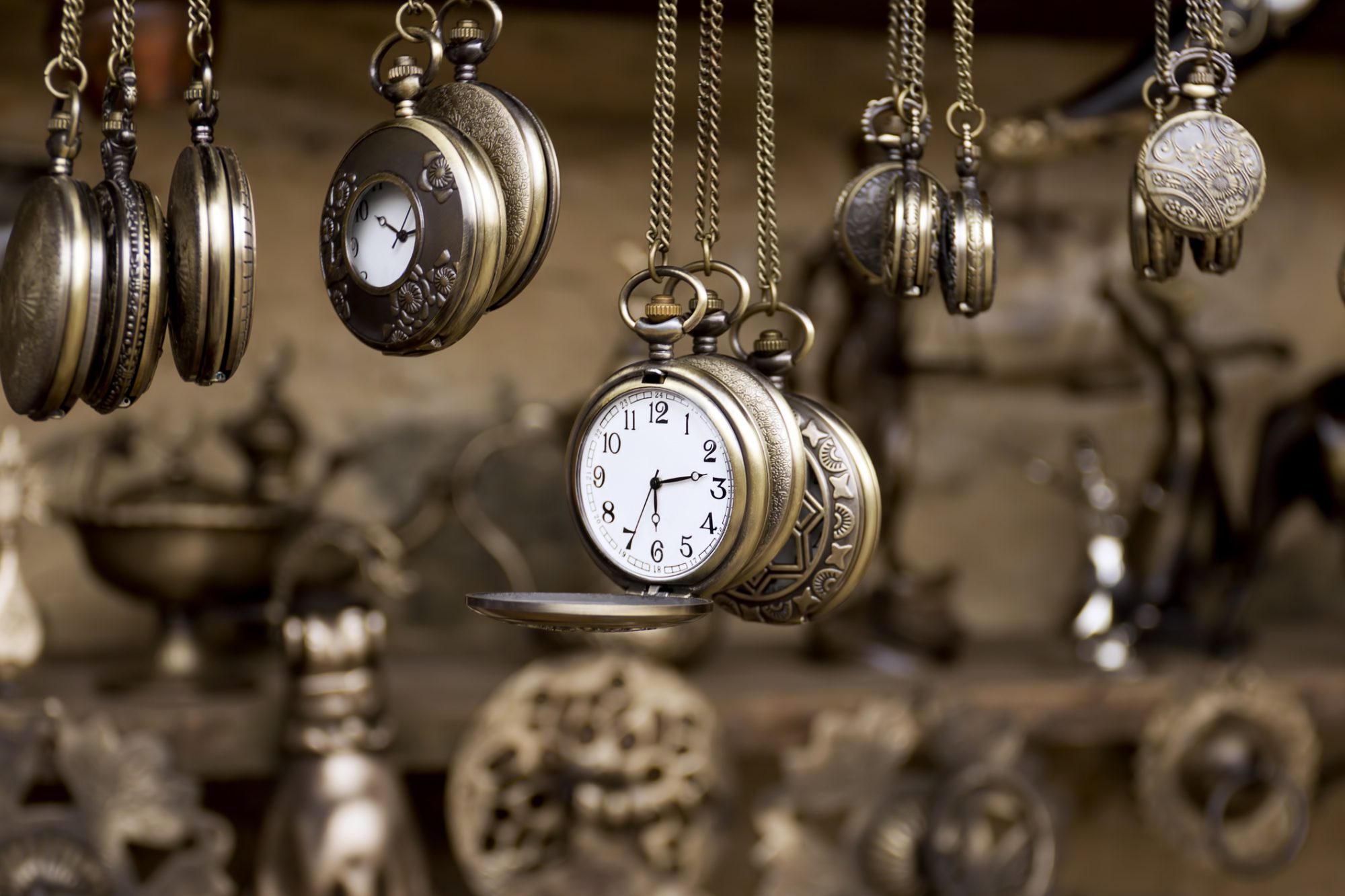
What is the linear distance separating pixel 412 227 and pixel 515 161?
0.20ft

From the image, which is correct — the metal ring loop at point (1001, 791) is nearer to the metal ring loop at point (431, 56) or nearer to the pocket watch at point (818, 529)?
the pocket watch at point (818, 529)

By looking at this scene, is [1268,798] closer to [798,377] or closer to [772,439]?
[798,377]

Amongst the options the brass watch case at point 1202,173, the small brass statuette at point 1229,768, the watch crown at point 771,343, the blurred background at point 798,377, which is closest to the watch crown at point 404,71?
the watch crown at point 771,343

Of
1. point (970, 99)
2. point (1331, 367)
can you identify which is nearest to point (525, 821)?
point (970, 99)

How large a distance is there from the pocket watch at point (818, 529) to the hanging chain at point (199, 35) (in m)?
0.32

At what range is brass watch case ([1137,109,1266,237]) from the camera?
80 centimetres

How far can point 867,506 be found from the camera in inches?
32.3

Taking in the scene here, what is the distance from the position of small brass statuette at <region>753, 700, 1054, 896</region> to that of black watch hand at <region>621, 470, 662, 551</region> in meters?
0.64

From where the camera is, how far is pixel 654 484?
30.2 inches

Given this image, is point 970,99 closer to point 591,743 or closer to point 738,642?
point 591,743

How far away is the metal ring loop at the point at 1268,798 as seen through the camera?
1.51 m

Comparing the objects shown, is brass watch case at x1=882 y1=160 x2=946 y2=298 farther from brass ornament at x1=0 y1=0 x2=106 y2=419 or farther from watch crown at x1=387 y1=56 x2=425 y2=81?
brass ornament at x1=0 y1=0 x2=106 y2=419

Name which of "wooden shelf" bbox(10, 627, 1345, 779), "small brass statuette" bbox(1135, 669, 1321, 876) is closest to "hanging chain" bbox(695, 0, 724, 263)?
"wooden shelf" bbox(10, 627, 1345, 779)

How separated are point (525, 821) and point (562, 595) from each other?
0.66 meters
